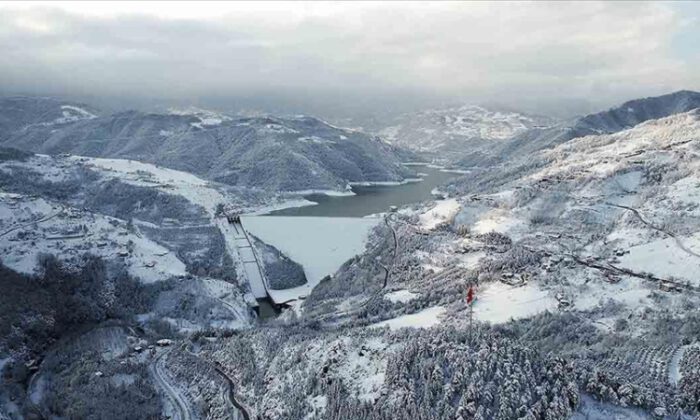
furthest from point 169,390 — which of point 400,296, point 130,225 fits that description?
point 130,225

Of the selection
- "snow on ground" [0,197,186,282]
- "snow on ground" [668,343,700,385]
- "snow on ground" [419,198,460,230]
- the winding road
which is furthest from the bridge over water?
"snow on ground" [668,343,700,385]

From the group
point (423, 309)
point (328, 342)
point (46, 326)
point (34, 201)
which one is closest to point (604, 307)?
point (423, 309)

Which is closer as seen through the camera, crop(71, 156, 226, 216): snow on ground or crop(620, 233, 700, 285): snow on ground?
crop(620, 233, 700, 285): snow on ground

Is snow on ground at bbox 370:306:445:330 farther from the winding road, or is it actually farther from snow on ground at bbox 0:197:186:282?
snow on ground at bbox 0:197:186:282

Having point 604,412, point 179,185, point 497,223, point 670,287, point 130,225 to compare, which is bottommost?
point 130,225

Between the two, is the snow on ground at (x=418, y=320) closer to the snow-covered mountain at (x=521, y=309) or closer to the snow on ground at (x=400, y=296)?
the snow-covered mountain at (x=521, y=309)

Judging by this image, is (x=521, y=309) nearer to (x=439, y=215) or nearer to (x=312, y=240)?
(x=439, y=215)
